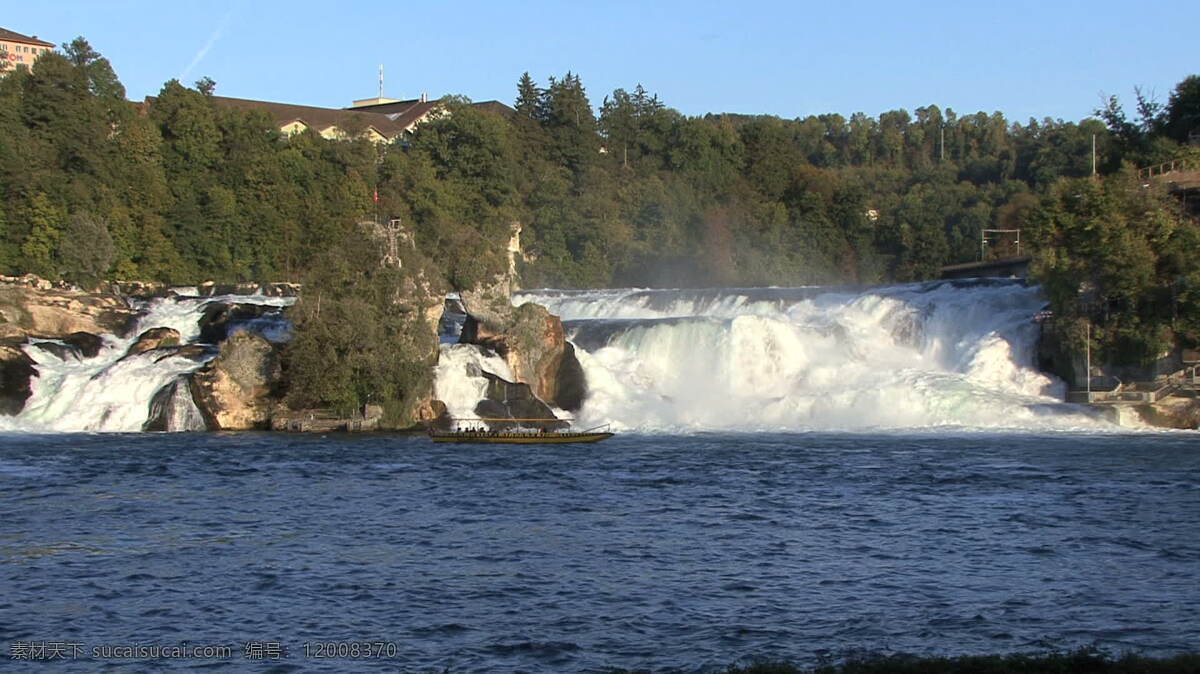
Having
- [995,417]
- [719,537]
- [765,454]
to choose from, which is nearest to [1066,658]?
[719,537]

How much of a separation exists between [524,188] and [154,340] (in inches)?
1767

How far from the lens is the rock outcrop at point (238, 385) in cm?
4162

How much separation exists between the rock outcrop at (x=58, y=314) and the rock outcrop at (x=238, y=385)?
8068 mm

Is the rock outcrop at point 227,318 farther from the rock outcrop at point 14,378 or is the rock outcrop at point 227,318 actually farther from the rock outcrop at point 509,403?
the rock outcrop at point 509,403

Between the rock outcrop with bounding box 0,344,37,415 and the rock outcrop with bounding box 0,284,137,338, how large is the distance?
413 cm

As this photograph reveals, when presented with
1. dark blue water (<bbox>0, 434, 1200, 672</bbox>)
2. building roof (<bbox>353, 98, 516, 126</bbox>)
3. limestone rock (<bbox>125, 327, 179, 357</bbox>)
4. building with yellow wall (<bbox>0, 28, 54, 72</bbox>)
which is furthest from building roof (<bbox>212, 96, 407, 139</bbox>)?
dark blue water (<bbox>0, 434, 1200, 672</bbox>)

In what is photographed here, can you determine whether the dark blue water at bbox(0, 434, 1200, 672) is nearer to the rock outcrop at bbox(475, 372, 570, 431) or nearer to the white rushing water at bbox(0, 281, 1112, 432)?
the white rushing water at bbox(0, 281, 1112, 432)

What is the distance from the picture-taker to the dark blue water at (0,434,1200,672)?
17.7 meters

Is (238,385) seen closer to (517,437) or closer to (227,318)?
(227,318)

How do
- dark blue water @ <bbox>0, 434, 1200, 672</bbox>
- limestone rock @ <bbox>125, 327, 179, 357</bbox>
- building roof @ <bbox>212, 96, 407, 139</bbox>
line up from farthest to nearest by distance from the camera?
building roof @ <bbox>212, 96, 407, 139</bbox>
limestone rock @ <bbox>125, 327, 179, 357</bbox>
dark blue water @ <bbox>0, 434, 1200, 672</bbox>

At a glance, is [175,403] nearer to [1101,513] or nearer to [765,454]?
[765,454]

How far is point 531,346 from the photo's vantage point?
46.0m

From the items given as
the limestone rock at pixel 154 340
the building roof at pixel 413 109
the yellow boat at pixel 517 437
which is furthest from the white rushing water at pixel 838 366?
the building roof at pixel 413 109

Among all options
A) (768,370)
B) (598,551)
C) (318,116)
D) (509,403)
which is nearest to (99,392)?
(509,403)
